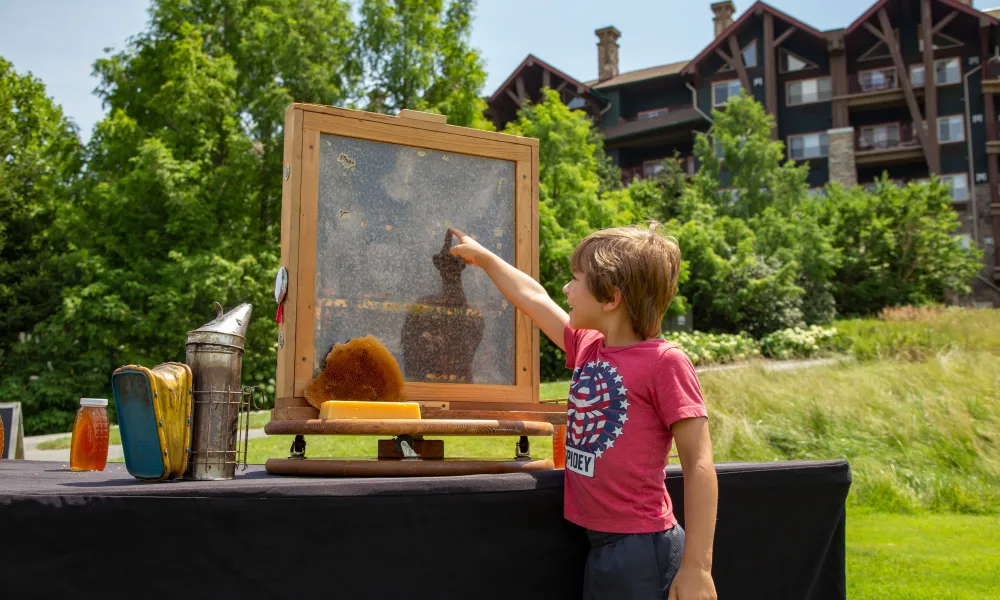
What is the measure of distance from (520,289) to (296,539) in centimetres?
125

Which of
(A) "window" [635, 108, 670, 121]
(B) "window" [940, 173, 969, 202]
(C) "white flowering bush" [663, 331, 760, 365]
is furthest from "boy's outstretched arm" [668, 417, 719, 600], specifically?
(A) "window" [635, 108, 670, 121]

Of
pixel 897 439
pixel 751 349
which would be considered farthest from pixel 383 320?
pixel 751 349

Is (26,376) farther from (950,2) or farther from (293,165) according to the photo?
(950,2)

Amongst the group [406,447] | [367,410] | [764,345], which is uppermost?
[764,345]

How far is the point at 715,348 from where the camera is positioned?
56.9ft

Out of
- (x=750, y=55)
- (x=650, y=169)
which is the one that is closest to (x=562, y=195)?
(x=650, y=169)

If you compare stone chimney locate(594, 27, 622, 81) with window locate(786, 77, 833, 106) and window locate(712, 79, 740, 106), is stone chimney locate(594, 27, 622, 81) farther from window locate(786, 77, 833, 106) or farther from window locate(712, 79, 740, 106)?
window locate(786, 77, 833, 106)

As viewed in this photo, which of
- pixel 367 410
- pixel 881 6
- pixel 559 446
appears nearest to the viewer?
pixel 367 410

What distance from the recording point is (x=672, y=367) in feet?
6.43

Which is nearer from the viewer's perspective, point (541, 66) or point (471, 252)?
point (471, 252)

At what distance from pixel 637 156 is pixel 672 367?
1445 inches

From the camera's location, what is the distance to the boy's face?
2129 millimetres

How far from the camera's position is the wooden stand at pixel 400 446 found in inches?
99.5

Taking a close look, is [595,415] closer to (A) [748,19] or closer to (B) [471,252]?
(B) [471,252]
